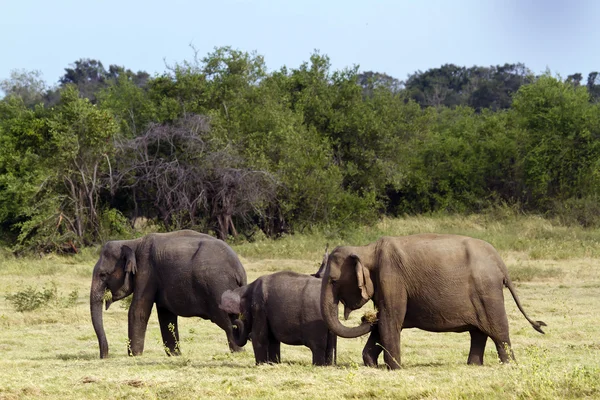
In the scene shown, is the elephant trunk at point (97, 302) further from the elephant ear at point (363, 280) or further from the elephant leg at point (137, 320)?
the elephant ear at point (363, 280)

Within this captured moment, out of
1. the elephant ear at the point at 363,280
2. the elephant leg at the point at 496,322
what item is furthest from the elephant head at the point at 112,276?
the elephant leg at the point at 496,322

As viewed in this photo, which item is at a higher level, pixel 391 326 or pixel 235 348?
pixel 391 326

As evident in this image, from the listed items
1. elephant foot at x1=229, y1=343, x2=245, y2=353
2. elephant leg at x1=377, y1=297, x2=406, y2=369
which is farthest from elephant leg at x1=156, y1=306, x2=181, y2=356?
elephant leg at x1=377, y1=297, x2=406, y2=369

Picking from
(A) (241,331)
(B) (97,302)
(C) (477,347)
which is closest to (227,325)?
(A) (241,331)

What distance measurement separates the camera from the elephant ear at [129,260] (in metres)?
13.1

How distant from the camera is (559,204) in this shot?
112ft

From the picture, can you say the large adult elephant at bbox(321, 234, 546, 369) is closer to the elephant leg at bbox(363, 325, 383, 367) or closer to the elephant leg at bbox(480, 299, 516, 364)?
the elephant leg at bbox(480, 299, 516, 364)

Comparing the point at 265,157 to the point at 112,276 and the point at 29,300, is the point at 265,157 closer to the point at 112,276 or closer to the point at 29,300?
the point at 29,300

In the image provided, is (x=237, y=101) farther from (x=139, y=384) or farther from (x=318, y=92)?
(x=139, y=384)

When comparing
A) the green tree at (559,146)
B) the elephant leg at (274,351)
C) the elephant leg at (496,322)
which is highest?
the green tree at (559,146)

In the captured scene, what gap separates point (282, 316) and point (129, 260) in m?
3.27

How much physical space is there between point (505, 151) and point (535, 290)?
58.2ft

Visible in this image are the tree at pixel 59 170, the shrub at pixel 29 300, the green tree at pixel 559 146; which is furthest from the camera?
the green tree at pixel 559 146

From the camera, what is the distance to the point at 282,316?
10.7 metres
